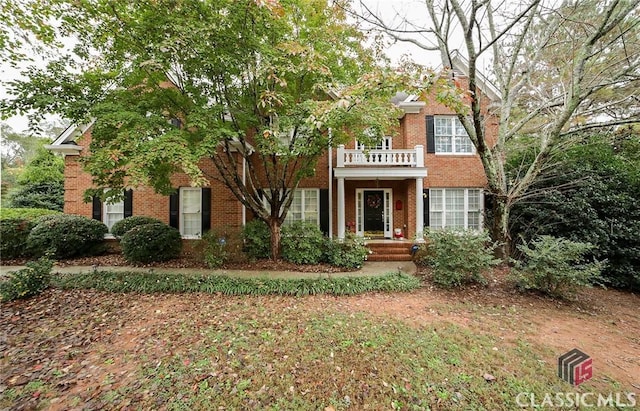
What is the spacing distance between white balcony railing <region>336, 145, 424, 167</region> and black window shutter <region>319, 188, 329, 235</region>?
1.46 meters

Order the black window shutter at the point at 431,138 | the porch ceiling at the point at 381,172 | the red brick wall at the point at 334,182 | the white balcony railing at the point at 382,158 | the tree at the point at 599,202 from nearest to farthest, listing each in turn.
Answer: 1. the tree at the point at 599,202
2. the porch ceiling at the point at 381,172
3. the white balcony railing at the point at 382,158
4. the red brick wall at the point at 334,182
5. the black window shutter at the point at 431,138

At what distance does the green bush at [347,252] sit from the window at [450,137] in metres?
5.84

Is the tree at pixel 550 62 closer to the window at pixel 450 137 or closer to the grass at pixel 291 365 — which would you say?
the window at pixel 450 137

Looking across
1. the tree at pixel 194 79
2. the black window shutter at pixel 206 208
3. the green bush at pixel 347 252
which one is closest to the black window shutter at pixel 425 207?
the green bush at pixel 347 252

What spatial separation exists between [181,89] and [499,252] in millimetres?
11134

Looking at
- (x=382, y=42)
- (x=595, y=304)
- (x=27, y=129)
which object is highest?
(x=382, y=42)

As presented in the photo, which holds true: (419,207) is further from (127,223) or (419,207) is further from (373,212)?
(127,223)

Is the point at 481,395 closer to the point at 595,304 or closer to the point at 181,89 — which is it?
the point at 595,304

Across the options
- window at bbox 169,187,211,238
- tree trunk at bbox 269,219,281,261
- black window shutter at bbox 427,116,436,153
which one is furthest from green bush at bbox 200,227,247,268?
black window shutter at bbox 427,116,436,153

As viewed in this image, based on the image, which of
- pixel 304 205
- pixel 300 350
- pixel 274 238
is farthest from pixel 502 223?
pixel 300 350

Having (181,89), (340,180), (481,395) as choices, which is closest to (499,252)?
(340,180)

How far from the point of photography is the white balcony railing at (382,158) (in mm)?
10250

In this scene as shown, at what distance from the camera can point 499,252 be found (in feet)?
27.6

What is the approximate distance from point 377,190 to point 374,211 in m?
1.01
